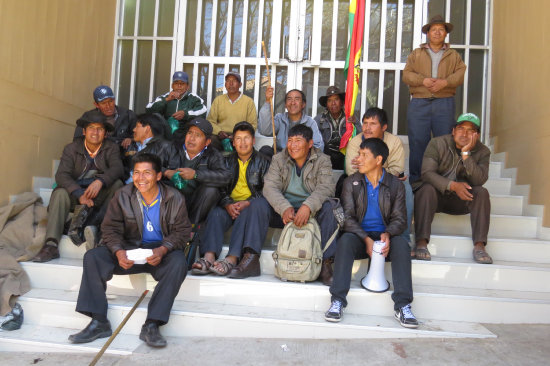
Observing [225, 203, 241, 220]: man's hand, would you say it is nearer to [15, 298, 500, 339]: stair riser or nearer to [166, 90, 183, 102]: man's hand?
[15, 298, 500, 339]: stair riser

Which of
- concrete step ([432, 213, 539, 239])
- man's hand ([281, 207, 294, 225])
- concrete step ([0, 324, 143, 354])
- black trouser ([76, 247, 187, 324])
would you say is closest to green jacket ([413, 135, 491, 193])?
concrete step ([432, 213, 539, 239])

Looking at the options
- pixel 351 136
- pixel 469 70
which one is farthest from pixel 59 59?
pixel 469 70

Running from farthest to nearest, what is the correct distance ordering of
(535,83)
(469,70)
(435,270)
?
1. (469,70)
2. (535,83)
3. (435,270)

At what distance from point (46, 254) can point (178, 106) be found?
2.25 meters

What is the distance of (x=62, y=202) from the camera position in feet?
12.3

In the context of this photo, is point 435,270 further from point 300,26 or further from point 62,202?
point 300,26

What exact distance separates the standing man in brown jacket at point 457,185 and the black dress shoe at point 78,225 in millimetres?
2691

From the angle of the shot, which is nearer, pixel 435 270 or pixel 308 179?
pixel 435 270

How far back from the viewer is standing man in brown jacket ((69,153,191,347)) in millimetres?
2887

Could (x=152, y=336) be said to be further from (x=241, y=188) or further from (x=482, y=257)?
(x=482, y=257)

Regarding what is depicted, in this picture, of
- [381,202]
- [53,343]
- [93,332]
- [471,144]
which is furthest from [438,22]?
[53,343]

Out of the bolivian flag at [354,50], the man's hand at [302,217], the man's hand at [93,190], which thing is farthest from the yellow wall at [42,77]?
the bolivian flag at [354,50]

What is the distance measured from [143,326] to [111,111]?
2.60 m

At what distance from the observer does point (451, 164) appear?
3.92m
